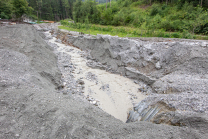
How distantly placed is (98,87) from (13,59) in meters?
8.26

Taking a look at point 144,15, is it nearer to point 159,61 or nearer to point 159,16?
point 159,16

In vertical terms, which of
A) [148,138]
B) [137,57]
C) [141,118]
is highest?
[137,57]

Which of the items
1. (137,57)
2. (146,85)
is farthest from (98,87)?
(137,57)

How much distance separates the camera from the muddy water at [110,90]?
378 inches

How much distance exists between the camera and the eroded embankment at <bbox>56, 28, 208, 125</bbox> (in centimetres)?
695

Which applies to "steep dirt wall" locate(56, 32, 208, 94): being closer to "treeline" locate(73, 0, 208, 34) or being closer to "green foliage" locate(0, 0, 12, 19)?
"treeline" locate(73, 0, 208, 34)

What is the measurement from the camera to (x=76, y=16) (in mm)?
44281

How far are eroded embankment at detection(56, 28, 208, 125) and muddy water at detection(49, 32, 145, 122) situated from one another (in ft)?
3.53

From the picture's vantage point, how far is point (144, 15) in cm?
3319

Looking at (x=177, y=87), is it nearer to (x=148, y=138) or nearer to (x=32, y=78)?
(x=148, y=138)

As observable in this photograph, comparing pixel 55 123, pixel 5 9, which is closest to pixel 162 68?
pixel 55 123

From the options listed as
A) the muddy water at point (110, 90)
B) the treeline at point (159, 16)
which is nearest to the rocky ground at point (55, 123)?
the muddy water at point (110, 90)

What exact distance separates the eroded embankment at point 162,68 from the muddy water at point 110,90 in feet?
3.53

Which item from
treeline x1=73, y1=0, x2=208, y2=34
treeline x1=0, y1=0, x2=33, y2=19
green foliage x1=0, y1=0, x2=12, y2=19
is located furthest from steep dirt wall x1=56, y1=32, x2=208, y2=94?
green foliage x1=0, y1=0, x2=12, y2=19
